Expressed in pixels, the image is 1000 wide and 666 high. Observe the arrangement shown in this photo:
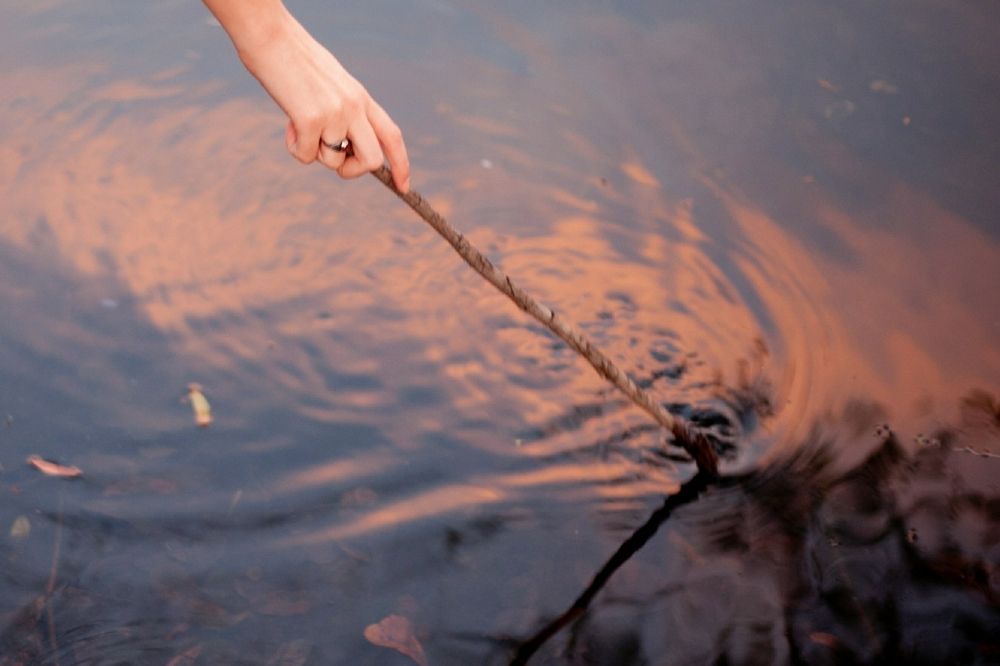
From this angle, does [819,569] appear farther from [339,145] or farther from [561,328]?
[339,145]

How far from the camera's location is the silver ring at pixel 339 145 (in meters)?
1.47

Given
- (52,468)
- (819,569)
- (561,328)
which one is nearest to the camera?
(561,328)

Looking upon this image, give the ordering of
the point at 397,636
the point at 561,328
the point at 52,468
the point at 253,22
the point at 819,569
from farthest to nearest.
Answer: the point at 52,468 < the point at 819,569 < the point at 397,636 < the point at 561,328 < the point at 253,22

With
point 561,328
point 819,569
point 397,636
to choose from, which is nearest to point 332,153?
point 561,328

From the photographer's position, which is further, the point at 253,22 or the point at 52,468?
the point at 52,468

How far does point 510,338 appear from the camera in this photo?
8.38 feet

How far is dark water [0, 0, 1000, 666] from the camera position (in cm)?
203

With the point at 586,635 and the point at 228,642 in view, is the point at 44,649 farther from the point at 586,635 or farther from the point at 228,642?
the point at 586,635

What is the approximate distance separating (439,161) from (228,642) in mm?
1573

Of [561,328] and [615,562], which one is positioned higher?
[561,328]

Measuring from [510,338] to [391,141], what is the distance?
1117mm

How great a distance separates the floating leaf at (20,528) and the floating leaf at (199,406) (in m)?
0.42

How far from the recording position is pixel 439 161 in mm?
2961

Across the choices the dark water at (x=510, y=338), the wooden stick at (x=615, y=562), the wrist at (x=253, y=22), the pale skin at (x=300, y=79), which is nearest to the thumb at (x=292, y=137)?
the pale skin at (x=300, y=79)
